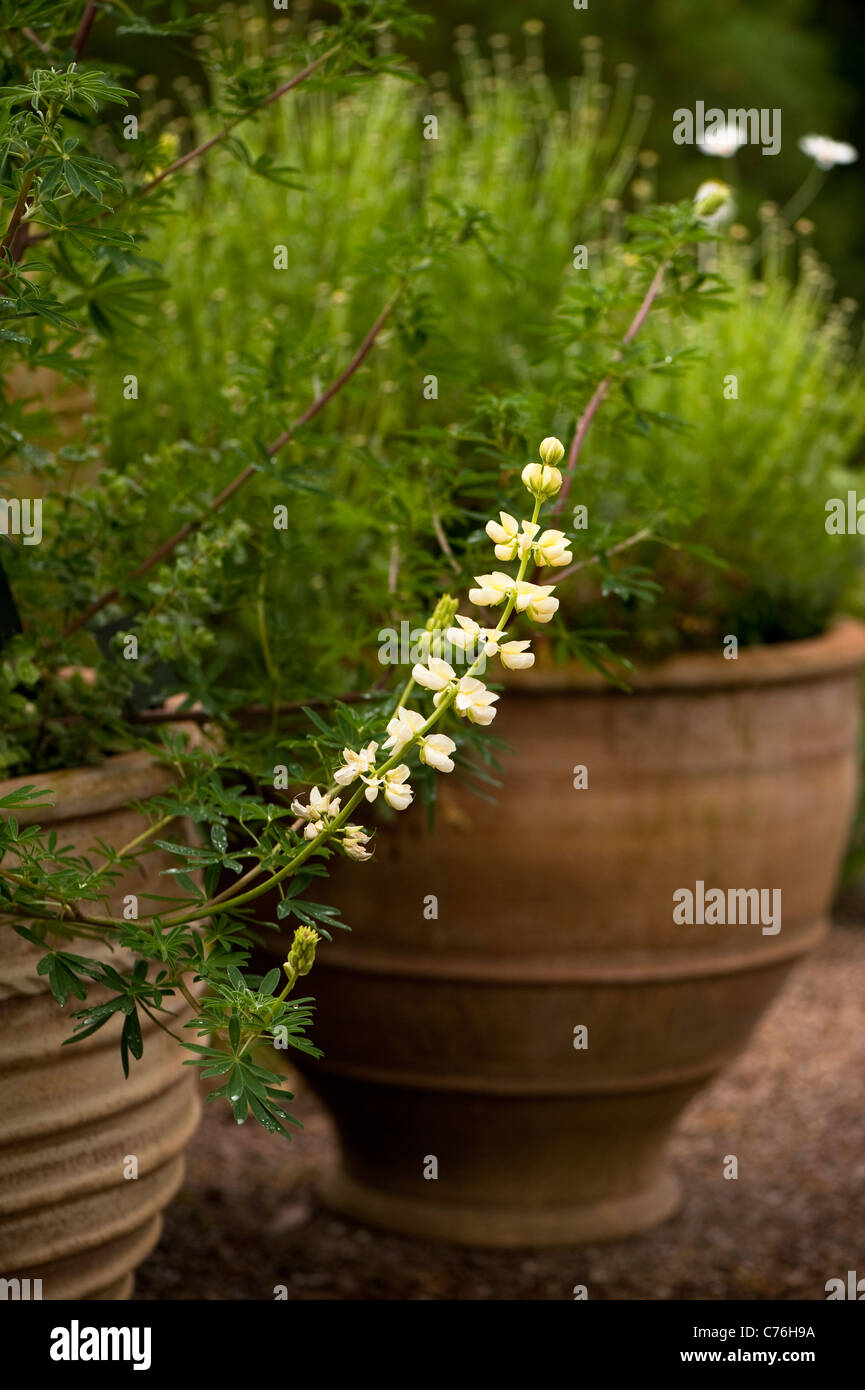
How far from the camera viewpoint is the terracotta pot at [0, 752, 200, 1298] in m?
1.49

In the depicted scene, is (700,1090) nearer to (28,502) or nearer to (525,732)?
(525,732)

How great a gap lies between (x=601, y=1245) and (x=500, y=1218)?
0.19 meters

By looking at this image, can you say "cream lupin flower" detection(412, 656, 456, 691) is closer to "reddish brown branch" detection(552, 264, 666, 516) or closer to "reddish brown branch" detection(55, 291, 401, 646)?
"reddish brown branch" detection(552, 264, 666, 516)

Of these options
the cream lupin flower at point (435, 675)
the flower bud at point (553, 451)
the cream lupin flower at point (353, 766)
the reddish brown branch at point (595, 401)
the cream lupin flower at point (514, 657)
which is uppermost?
the reddish brown branch at point (595, 401)

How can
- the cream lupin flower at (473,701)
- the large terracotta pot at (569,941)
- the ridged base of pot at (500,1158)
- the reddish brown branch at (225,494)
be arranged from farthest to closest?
the ridged base of pot at (500,1158) < the large terracotta pot at (569,941) < the reddish brown branch at (225,494) < the cream lupin flower at (473,701)

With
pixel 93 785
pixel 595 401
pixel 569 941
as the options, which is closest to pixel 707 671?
pixel 569 941

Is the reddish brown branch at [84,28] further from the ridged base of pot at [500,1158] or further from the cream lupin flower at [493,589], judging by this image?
the ridged base of pot at [500,1158]

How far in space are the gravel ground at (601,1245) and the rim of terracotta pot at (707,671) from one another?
0.97 m

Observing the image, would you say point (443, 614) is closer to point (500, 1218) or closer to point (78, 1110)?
point (78, 1110)

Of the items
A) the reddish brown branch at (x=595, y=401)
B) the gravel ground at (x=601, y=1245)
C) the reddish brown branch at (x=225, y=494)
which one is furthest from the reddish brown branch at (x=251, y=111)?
the gravel ground at (x=601, y=1245)

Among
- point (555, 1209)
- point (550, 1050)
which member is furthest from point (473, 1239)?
point (550, 1050)

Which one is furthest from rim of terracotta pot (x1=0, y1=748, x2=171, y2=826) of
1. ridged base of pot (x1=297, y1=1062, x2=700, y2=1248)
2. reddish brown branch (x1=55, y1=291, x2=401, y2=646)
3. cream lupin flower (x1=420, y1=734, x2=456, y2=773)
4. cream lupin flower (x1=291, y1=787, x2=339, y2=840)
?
ridged base of pot (x1=297, y1=1062, x2=700, y2=1248)

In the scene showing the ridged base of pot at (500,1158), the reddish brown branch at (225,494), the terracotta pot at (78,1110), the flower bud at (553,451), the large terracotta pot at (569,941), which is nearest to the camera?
the flower bud at (553,451)

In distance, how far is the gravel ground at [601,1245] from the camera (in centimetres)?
237
